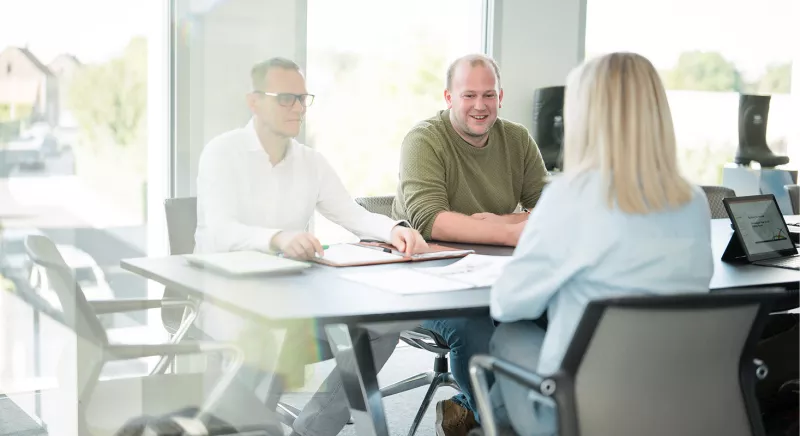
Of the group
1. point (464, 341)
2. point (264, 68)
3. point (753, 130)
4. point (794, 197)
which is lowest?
point (464, 341)

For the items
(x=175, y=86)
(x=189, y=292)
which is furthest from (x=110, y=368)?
(x=175, y=86)

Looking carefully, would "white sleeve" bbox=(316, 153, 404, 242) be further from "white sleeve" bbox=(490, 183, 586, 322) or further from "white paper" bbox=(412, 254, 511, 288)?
"white sleeve" bbox=(490, 183, 586, 322)

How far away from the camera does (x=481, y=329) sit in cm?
265

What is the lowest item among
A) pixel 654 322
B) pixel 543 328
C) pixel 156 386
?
pixel 156 386

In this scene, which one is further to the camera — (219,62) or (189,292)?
(219,62)

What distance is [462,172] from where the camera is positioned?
3631 mm

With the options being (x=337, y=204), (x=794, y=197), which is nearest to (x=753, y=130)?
(x=794, y=197)

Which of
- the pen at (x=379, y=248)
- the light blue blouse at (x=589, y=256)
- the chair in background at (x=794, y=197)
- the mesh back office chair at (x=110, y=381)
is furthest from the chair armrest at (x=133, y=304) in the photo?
the chair in background at (x=794, y=197)

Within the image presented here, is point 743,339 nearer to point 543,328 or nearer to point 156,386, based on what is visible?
point 543,328

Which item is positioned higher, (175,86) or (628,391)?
(175,86)

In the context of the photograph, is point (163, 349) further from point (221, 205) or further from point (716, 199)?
point (716, 199)

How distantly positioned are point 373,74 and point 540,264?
3.40 metres

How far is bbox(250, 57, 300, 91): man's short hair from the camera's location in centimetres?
325

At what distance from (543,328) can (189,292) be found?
0.92m
